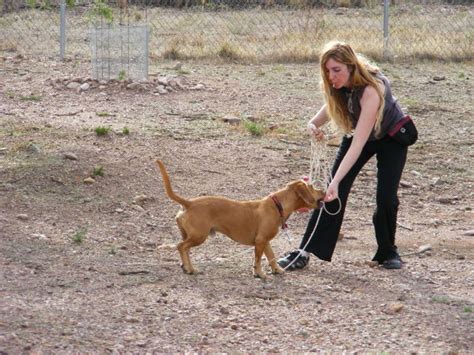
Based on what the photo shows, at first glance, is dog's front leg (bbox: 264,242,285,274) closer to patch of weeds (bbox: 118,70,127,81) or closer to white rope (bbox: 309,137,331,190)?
white rope (bbox: 309,137,331,190)

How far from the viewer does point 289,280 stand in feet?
22.0

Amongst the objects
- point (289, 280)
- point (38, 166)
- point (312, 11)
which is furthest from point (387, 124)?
point (312, 11)

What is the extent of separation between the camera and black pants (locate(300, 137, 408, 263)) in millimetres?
6785

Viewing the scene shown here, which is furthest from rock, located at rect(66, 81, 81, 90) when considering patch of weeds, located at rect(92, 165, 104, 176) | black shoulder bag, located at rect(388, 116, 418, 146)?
black shoulder bag, located at rect(388, 116, 418, 146)

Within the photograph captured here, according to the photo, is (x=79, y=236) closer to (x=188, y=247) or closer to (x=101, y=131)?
(x=188, y=247)

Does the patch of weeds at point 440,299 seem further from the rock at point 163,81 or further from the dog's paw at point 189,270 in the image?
the rock at point 163,81

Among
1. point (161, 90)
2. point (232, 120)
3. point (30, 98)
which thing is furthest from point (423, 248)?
point (30, 98)

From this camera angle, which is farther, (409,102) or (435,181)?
(409,102)

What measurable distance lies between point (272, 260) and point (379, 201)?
860 millimetres

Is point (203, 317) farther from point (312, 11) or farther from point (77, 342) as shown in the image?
point (312, 11)

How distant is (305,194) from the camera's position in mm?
6605

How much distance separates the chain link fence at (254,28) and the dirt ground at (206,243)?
2706 mm

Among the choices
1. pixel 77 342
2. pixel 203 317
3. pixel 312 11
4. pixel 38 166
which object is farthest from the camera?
pixel 312 11

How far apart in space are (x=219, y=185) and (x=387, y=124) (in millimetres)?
2661
